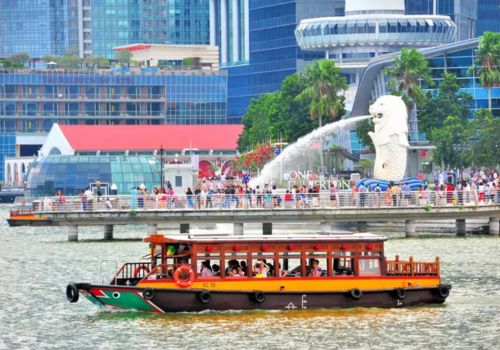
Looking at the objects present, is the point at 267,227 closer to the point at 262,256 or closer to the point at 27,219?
the point at 27,219

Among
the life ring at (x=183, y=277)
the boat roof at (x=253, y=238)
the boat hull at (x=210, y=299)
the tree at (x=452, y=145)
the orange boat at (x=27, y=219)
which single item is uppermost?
the tree at (x=452, y=145)

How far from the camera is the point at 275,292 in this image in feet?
205

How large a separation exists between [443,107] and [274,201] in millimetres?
68313

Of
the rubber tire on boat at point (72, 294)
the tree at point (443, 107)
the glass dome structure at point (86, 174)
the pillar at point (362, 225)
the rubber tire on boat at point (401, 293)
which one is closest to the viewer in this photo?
the rubber tire on boat at point (72, 294)

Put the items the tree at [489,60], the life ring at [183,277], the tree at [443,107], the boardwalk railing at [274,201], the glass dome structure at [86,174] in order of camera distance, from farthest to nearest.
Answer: the glass dome structure at [86,174], the tree at [443,107], the tree at [489,60], the boardwalk railing at [274,201], the life ring at [183,277]

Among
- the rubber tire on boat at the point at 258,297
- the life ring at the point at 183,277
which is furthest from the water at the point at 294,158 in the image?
the life ring at the point at 183,277

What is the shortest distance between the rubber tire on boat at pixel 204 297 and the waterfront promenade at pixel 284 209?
123ft

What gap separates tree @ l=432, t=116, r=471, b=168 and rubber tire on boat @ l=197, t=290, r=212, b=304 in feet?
297

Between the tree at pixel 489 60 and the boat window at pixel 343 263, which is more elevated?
the tree at pixel 489 60

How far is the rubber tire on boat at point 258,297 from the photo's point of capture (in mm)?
62125

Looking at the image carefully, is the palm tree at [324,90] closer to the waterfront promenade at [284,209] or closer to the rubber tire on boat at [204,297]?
the waterfront promenade at [284,209]

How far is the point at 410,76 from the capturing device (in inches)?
6422

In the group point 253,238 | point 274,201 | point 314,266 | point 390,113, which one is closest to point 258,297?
point 253,238

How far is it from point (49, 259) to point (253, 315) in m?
29.1
